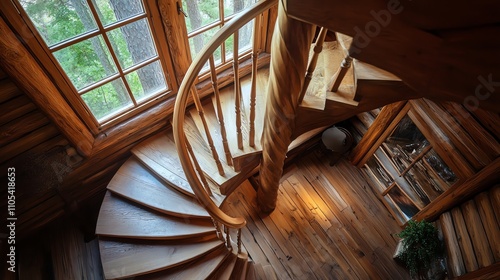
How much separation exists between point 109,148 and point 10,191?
2.30 ft

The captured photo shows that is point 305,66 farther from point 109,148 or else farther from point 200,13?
point 109,148

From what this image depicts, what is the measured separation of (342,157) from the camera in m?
3.48

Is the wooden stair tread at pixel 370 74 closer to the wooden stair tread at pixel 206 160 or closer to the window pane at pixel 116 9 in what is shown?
the wooden stair tread at pixel 206 160

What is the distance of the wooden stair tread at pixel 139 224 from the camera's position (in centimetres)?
219

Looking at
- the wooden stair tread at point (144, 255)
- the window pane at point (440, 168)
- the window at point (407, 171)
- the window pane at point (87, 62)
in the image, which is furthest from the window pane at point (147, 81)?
the window pane at point (440, 168)

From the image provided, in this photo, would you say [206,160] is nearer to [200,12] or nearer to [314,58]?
[200,12]

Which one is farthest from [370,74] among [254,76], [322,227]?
[322,227]

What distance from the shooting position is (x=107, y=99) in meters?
2.19

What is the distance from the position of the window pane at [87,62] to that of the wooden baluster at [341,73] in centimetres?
146

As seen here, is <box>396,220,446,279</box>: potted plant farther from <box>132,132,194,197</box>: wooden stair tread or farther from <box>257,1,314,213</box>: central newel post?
<box>132,132,194,197</box>: wooden stair tread

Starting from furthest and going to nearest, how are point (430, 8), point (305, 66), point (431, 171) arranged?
point (431, 171)
point (305, 66)
point (430, 8)

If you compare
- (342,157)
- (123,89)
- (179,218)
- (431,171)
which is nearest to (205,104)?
(123,89)

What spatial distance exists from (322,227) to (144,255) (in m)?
1.81

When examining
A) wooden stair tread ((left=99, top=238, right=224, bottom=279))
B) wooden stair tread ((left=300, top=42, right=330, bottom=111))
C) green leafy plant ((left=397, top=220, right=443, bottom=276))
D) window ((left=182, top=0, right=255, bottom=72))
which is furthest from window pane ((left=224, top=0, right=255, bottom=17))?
green leafy plant ((left=397, top=220, right=443, bottom=276))
